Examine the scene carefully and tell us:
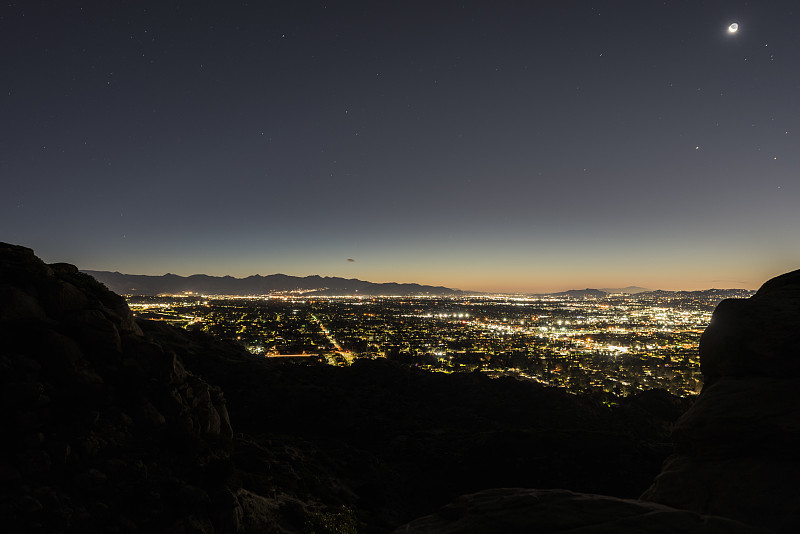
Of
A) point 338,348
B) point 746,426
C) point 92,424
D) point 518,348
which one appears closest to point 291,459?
point 92,424

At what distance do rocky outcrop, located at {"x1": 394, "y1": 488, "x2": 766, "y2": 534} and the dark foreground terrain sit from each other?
42 mm

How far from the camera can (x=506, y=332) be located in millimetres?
148750

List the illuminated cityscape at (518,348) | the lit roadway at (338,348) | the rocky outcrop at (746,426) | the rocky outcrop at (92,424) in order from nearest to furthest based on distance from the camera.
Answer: the rocky outcrop at (746,426) < the rocky outcrop at (92,424) < the illuminated cityscape at (518,348) < the lit roadway at (338,348)

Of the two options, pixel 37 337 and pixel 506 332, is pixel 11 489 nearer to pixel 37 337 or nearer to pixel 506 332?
pixel 37 337

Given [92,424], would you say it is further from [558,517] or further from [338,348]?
[338,348]

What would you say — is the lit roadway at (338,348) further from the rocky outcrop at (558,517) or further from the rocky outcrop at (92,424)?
the rocky outcrop at (558,517)

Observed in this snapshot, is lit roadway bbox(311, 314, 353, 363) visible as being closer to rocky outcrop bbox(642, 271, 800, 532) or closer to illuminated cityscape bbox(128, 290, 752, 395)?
illuminated cityscape bbox(128, 290, 752, 395)

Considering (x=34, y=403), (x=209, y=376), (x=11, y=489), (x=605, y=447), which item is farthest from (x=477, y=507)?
(x=209, y=376)

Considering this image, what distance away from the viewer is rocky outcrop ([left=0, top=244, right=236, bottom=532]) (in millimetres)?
10805

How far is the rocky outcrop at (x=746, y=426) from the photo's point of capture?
8.38 meters

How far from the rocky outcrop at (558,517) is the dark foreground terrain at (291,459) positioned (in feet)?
0.14

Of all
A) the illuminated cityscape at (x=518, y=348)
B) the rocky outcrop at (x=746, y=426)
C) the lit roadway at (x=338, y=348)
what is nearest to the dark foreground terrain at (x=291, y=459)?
the rocky outcrop at (x=746, y=426)

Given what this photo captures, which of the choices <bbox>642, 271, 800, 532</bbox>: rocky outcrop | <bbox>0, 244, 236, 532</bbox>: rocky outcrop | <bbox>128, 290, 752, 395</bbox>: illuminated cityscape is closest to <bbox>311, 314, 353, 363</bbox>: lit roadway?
<bbox>128, 290, 752, 395</bbox>: illuminated cityscape

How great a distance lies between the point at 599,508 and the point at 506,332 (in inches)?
5842
